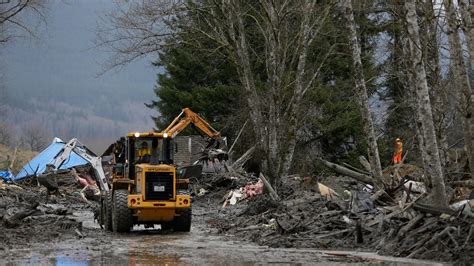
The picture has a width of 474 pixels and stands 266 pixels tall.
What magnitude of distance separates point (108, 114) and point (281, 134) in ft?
491

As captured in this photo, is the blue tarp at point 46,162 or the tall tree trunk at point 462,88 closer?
the tall tree trunk at point 462,88

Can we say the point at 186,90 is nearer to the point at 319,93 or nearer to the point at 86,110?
the point at 319,93

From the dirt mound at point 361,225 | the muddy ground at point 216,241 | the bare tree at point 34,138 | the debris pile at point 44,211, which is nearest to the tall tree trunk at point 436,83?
the dirt mound at point 361,225

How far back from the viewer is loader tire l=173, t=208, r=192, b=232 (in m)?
20.3

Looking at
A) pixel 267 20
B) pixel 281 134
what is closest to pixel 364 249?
pixel 281 134

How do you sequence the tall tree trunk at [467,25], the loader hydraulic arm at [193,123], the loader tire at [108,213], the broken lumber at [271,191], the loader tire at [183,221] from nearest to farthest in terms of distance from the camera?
the tall tree trunk at [467,25] < the loader tire at [183,221] < the loader tire at [108,213] < the broken lumber at [271,191] < the loader hydraulic arm at [193,123]

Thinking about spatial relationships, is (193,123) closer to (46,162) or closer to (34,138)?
(46,162)

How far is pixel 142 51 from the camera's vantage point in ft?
92.5

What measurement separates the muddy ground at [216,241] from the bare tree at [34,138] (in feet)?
261

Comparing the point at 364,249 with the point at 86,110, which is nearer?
the point at 364,249

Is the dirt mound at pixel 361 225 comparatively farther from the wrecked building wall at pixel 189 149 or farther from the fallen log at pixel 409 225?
the wrecked building wall at pixel 189 149

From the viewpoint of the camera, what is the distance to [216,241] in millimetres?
18172

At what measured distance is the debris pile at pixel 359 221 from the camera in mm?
13805

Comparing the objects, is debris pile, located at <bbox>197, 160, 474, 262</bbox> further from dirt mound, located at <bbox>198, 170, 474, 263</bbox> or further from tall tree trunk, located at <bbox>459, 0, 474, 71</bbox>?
tall tree trunk, located at <bbox>459, 0, 474, 71</bbox>
